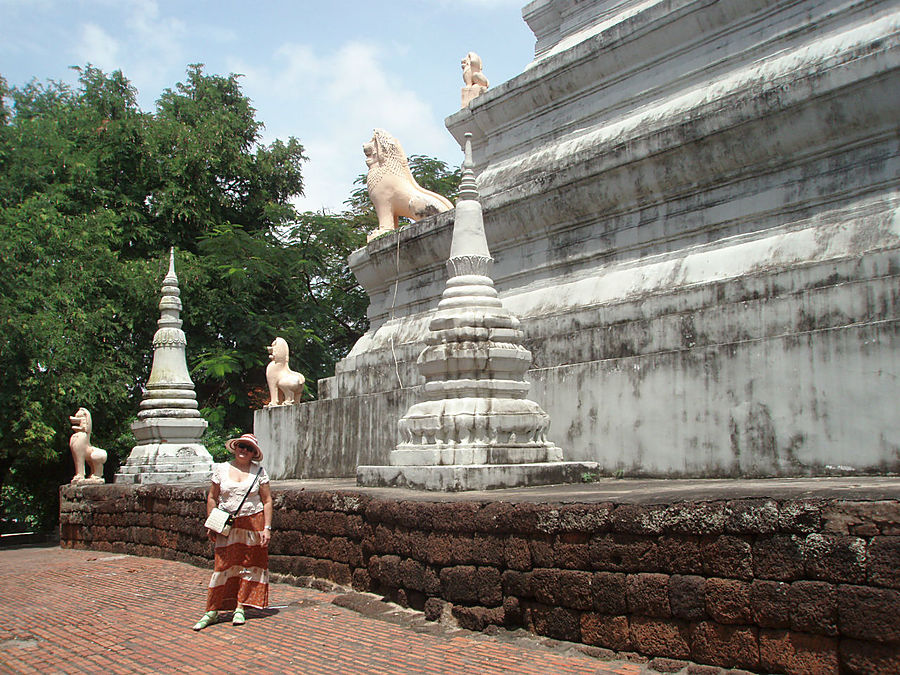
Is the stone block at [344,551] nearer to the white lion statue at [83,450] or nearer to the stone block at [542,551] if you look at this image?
the stone block at [542,551]

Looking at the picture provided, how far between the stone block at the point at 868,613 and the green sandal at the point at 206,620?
4.74 m

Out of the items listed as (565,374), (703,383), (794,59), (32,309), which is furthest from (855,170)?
(32,309)

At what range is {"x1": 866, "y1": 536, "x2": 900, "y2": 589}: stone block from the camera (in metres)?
3.94

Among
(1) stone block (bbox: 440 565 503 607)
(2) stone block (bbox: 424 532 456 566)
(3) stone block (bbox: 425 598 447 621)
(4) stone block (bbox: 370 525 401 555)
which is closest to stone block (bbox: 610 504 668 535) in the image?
(1) stone block (bbox: 440 565 503 607)

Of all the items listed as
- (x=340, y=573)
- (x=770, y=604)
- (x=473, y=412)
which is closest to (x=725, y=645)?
(x=770, y=604)

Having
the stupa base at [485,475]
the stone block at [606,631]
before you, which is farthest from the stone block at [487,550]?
the stupa base at [485,475]

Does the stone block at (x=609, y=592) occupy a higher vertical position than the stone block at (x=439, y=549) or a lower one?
lower

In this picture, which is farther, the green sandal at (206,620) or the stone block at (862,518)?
the green sandal at (206,620)

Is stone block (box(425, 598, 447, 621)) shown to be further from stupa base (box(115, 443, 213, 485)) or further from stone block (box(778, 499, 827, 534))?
stupa base (box(115, 443, 213, 485))

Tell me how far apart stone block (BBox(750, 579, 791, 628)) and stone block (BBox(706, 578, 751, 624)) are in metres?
0.04

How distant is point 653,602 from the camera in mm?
4914

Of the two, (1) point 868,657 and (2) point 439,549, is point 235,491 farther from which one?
(1) point 868,657

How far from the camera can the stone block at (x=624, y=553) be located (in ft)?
16.3

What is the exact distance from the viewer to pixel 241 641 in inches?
249
